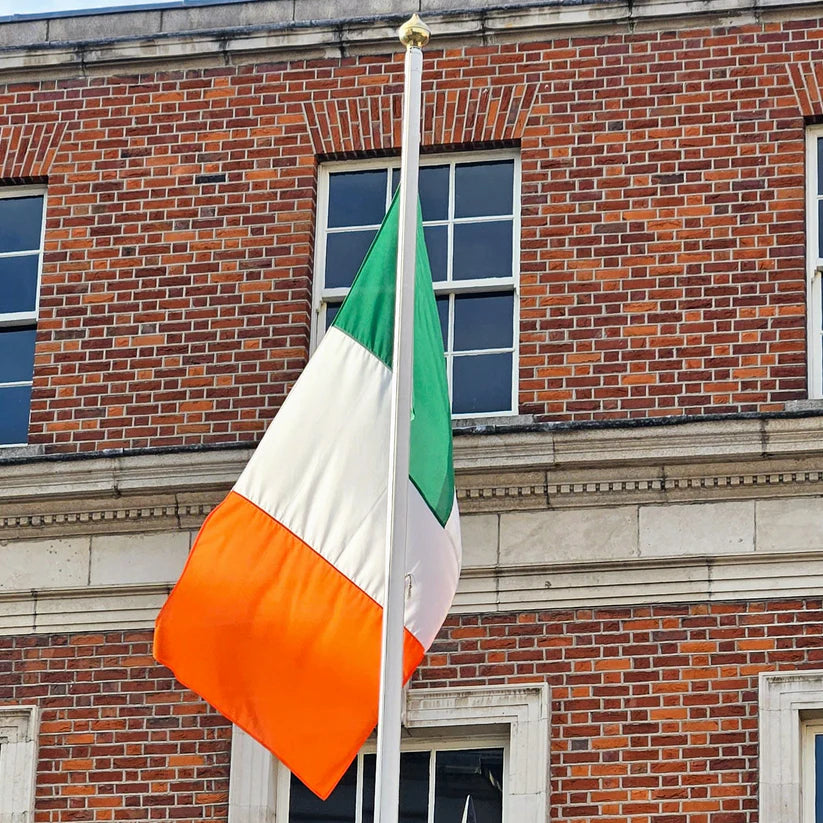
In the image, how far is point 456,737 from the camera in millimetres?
18391

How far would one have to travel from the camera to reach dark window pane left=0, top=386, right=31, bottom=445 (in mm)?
19828

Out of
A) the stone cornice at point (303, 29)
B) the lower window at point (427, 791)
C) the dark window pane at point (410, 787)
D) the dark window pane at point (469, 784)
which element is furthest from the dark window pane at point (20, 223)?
the dark window pane at point (469, 784)

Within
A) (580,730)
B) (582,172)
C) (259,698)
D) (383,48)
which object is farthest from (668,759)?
(383,48)

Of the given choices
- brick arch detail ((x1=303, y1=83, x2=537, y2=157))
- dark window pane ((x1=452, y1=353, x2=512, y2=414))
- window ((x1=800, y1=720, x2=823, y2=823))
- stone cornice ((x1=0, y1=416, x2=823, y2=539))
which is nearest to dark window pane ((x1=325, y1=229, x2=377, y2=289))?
brick arch detail ((x1=303, y1=83, x2=537, y2=157))

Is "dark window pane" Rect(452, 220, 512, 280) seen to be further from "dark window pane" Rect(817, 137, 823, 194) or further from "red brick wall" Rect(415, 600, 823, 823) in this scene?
"red brick wall" Rect(415, 600, 823, 823)

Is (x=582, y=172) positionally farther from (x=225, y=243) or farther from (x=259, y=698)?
(x=259, y=698)

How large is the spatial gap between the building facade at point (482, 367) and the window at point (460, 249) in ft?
0.08

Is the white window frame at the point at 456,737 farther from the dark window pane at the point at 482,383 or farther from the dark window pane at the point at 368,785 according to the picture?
the dark window pane at the point at 482,383

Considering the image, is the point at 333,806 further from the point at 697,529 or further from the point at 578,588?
the point at 697,529

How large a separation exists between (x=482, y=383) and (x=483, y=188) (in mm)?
1388

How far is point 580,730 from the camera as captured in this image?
18047 millimetres

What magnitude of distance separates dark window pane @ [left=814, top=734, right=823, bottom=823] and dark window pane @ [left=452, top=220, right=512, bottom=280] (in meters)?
3.74

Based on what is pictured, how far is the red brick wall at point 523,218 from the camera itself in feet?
62.6

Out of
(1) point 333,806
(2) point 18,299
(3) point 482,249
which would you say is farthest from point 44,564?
(3) point 482,249
